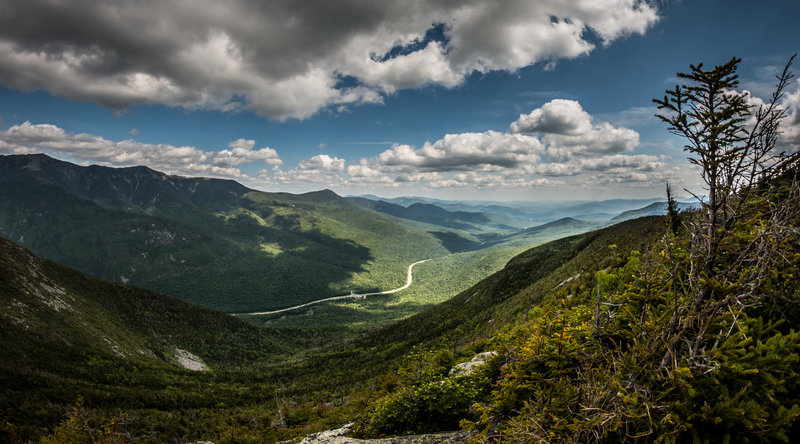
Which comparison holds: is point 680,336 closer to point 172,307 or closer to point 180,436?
point 180,436

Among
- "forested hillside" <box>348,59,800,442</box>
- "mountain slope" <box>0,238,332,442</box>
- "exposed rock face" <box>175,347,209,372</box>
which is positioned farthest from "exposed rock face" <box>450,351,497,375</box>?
"exposed rock face" <box>175,347,209,372</box>

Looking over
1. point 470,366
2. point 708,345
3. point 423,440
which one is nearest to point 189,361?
point 470,366

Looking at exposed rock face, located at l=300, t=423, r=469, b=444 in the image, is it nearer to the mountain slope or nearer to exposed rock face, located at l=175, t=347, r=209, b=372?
the mountain slope

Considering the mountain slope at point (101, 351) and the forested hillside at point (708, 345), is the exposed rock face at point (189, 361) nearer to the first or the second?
the mountain slope at point (101, 351)

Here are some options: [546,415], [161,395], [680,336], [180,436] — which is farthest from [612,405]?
[161,395]

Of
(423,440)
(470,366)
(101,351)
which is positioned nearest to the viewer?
(423,440)

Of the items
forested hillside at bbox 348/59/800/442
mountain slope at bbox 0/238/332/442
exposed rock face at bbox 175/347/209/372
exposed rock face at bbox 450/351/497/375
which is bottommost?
exposed rock face at bbox 175/347/209/372

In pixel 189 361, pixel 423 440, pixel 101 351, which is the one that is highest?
pixel 423 440

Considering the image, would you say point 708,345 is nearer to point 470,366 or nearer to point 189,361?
point 470,366

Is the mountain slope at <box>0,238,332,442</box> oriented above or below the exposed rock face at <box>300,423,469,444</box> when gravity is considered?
below

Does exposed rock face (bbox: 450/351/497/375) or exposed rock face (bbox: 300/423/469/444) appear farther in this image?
exposed rock face (bbox: 450/351/497/375)

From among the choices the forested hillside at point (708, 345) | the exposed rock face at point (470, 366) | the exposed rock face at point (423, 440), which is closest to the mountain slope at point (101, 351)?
the exposed rock face at point (423, 440)
